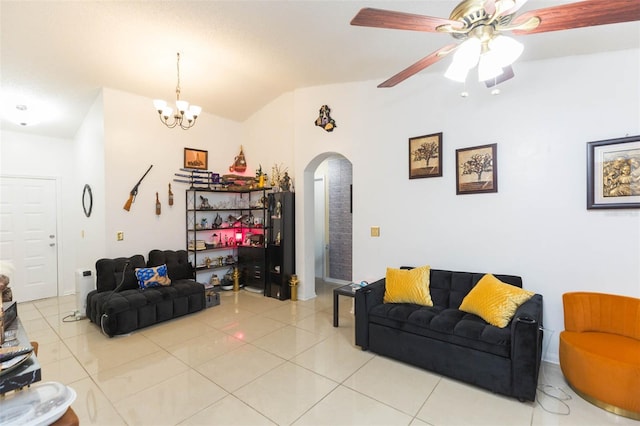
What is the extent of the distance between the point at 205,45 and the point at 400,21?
2478 millimetres

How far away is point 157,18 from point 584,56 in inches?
154

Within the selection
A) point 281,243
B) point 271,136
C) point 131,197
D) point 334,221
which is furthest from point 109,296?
point 334,221

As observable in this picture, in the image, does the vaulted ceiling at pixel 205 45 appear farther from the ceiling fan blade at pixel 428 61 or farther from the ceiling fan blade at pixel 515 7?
the ceiling fan blade at pixel 515 7

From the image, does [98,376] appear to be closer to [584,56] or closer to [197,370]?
[197,370]

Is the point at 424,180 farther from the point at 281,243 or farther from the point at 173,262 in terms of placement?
the point at 173,262

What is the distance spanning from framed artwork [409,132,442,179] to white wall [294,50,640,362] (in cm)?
7

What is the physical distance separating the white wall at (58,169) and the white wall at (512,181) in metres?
5.04

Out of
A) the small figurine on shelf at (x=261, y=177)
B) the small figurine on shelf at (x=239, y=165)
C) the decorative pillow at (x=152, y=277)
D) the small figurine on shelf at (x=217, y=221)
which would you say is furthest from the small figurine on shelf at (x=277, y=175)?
the decorative pillow at (x=152, y=277)

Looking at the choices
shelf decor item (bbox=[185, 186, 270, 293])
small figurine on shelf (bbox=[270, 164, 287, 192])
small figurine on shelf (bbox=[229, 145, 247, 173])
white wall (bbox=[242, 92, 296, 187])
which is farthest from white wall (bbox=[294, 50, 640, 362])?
small figurine on shelf (bbox=[229, 145, 247, 173])

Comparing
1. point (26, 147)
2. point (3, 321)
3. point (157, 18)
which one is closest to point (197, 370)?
point (3, 321)

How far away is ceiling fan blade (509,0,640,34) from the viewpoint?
4.34 ft

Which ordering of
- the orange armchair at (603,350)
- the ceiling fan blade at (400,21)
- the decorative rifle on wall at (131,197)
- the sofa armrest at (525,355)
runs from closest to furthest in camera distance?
the ceiling fan blade at (400,21) → the orange armchair at (603,350) → the sofa armrest at (525,355) → the decorative rifle on wall at (131,197)

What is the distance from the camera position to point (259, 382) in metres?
2.44

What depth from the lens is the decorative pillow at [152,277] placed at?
389cm
